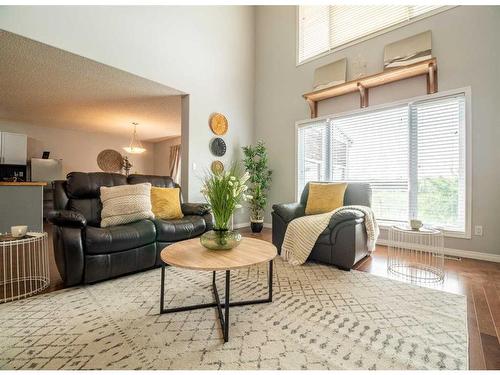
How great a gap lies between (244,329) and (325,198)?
212 cm

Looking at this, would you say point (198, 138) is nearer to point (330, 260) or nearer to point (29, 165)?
point (330, 260)

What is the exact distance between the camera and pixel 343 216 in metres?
2.45

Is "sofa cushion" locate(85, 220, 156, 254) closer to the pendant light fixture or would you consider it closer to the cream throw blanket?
the cream throw blanket

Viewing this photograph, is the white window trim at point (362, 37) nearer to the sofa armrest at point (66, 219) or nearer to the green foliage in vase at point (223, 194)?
the green foliage in vase at point (223, 194)

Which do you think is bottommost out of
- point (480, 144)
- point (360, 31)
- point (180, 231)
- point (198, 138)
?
point (180, 231)

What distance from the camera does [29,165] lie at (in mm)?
5934

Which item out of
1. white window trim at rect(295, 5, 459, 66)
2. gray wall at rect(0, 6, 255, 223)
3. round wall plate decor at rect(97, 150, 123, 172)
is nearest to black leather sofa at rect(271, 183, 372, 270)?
gray wall at rect(0, 6, 255, 223)

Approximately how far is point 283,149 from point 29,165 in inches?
245

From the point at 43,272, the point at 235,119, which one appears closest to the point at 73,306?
the point at 43,272

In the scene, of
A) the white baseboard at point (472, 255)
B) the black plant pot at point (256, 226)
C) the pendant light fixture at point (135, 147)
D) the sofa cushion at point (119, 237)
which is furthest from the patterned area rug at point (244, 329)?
the pendant light fixture at point (135, 147)

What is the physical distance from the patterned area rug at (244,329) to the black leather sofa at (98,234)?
0.56 feet

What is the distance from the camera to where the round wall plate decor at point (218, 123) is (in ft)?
14.3

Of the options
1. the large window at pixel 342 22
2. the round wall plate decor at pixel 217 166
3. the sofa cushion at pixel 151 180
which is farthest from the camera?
the round wall plate decor at pixel 217 166

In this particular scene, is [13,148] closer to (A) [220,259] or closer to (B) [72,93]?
(B) [72,93]
